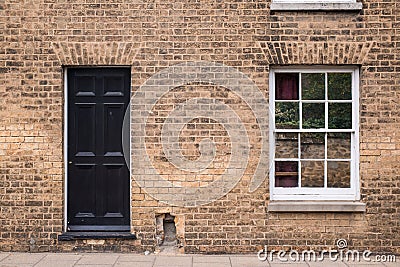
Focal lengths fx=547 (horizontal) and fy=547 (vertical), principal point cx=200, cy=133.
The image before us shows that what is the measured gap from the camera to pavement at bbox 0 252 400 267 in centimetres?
789

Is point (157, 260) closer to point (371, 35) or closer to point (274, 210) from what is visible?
point (274, 210)

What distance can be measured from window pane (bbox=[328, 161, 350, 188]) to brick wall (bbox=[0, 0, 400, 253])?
281 mm

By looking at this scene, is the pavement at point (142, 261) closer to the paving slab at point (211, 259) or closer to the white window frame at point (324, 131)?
the paving slab at point (211, 259)

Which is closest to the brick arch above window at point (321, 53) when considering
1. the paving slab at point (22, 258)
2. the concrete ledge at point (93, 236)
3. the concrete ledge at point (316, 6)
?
the concrete ledge at point (316, 6)

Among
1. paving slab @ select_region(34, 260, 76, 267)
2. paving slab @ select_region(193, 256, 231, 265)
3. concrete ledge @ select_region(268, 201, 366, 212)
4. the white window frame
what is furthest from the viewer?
the white window frame

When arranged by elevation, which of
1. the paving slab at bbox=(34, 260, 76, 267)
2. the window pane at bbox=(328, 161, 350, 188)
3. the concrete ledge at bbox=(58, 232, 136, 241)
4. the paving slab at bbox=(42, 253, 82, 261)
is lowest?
the paving slab at bbox=(34, 260, 76, 267)

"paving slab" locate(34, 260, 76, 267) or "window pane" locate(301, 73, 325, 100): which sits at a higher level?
"window pane" locate(301, 73, 325, 100)

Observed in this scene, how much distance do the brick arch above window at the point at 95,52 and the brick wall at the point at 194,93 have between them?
0.05 ft

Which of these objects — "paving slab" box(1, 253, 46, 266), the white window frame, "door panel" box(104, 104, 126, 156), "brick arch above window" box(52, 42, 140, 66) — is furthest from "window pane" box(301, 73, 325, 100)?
"paving slab" box(1, 253, 46, 266)

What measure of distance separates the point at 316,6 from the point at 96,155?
4.12m

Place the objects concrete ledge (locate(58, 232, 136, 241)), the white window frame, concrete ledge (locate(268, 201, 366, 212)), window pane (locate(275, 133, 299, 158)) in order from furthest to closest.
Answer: window pane (locate(275, 133, 299, 158)), the white window frame, concrete ledge (locate(58, 232, 136, 241)), concrete ledge (locate(268, 201, 366, 212))

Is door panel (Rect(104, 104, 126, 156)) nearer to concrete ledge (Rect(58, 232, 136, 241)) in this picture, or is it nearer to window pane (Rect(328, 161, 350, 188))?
concrete ledge (Rect(58, 232, 136, 241))

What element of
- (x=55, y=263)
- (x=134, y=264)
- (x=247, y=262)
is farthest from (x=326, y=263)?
(x=55, y=263)

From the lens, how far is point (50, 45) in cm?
846
